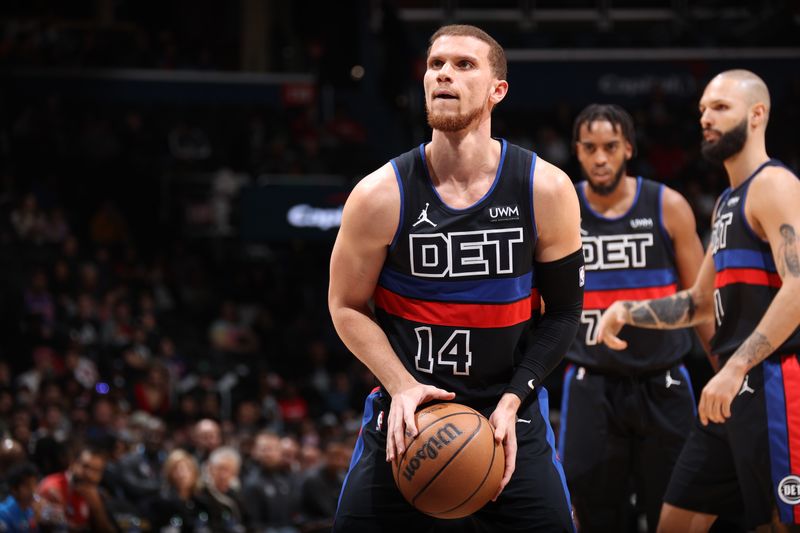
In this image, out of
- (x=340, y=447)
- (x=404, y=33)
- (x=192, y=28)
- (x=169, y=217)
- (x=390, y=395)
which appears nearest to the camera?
(x=390, y=395)

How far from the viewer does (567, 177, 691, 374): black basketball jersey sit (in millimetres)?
5543

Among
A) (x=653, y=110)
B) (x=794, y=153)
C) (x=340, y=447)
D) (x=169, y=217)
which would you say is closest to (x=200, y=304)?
(x=169, y=217)

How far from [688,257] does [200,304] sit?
38.4ft

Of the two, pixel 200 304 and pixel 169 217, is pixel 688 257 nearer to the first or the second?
pixel 200 304

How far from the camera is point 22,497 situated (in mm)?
7496

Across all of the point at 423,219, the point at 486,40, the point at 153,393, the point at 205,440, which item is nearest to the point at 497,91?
the point at 486,40

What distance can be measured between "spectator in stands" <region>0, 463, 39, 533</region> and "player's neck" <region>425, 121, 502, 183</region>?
455 cm

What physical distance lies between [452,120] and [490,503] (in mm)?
1339

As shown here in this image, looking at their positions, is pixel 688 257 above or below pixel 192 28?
below

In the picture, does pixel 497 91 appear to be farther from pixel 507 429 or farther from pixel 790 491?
pixel 790 491

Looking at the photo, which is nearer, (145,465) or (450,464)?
(450,464)

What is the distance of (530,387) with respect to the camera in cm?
393

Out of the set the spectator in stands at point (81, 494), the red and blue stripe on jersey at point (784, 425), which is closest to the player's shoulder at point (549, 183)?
the red and blue stripe on jersey at point (784, 425)

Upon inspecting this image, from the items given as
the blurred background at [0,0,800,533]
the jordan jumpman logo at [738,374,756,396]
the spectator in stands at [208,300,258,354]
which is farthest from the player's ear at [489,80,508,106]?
the spectator in stands at [208,300,258,354]
